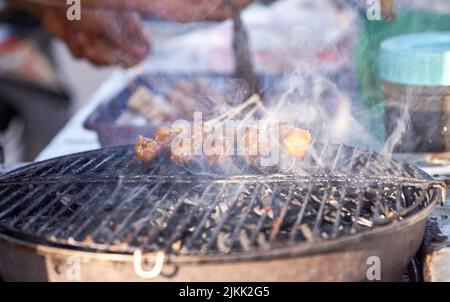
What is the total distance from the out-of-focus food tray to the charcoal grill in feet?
4.03

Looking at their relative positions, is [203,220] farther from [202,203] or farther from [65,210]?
[65,210]

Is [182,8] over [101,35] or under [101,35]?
over

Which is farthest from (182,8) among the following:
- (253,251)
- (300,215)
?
(253,251)

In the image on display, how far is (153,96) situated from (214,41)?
2.56 metres

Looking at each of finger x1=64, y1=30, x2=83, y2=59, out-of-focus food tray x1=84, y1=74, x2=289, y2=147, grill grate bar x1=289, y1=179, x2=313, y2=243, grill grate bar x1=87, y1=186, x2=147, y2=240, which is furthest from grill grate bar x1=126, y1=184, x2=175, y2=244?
finger x1=64, y1=30, x2=83, y2=59

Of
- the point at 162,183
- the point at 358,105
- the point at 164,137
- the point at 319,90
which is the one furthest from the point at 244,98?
the point at 162,183

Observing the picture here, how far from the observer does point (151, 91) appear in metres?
5.79

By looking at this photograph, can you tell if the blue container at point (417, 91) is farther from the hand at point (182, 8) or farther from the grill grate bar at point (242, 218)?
the grill grate bar at point (242, 218)

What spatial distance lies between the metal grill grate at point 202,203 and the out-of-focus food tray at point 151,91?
1.30 meters

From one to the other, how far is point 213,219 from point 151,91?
3.28 m

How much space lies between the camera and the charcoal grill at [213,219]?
7.51 ft

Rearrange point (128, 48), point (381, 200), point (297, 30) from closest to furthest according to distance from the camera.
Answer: point (381, 200), point (128, 48), point (297, 30)
